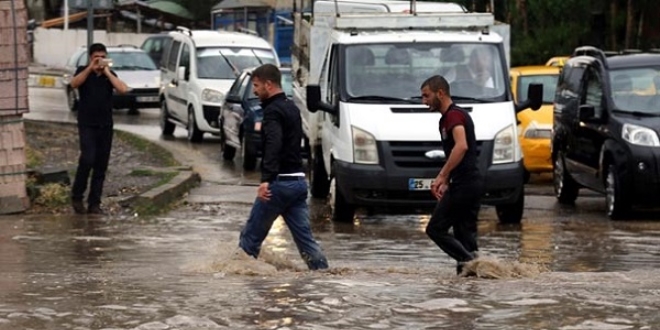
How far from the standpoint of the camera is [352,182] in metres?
15.4

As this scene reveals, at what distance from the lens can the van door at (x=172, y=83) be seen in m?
27.7

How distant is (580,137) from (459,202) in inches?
273

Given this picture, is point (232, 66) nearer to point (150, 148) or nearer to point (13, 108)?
point (150, 148)

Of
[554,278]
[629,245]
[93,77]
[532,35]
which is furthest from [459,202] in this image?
[532,35]

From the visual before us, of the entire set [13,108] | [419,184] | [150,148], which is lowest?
[150,148]

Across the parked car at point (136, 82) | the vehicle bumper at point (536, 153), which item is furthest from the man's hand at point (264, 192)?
the parked car at point (136, 82)

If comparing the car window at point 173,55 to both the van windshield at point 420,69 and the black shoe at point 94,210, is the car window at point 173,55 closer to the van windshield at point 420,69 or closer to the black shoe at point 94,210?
the van windshield at point 420,69

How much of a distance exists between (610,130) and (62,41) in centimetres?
4293

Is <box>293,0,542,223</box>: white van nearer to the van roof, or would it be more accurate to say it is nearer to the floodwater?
the floodwater

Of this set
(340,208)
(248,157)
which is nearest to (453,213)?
(340,208)

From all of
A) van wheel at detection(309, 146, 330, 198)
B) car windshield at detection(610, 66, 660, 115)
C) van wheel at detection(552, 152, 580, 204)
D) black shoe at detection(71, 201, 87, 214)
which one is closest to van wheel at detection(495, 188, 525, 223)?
car windshield at detection(610, 66, 660, 115)

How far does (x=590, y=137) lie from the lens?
17.0 meters

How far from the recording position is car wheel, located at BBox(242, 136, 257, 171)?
21.4 m

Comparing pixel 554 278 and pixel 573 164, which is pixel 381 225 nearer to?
pixel 573 164
